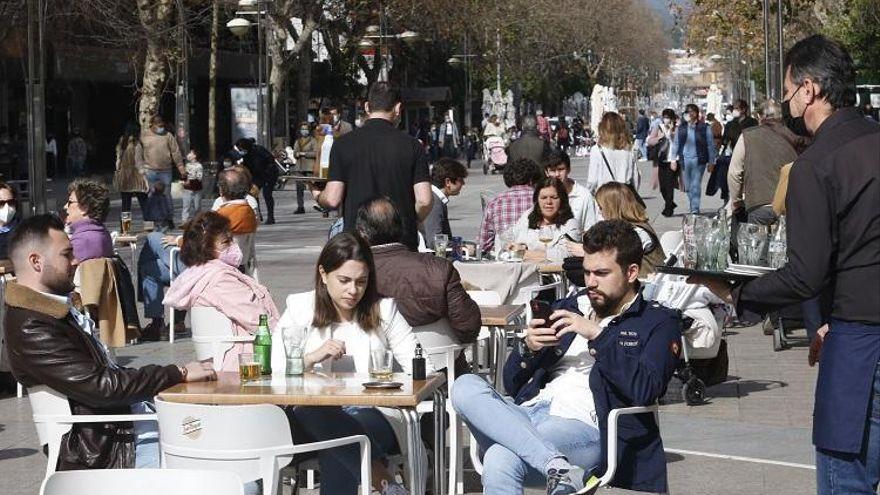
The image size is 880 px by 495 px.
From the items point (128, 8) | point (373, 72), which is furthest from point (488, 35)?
point (128, 8)

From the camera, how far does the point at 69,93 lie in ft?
178

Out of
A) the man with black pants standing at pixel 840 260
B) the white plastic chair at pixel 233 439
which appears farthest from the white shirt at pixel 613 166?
the man with black pants standing at pixel 840 260

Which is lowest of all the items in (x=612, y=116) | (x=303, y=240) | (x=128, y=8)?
(x=303, y=240)

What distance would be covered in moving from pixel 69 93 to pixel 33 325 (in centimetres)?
4932

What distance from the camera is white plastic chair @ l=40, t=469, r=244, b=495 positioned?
4.12 metres

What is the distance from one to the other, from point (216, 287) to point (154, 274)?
5.05 metres

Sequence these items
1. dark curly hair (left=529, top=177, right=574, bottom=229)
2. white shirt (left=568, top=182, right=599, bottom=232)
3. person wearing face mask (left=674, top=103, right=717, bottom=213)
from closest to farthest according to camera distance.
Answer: dark curly hair (left=529, top=177, right=574, bottom=229) < white shirt (left=568, top=182, right=599, bottom=232) < person wearing face mask (left=674, top=103, right=717, bottom=213)

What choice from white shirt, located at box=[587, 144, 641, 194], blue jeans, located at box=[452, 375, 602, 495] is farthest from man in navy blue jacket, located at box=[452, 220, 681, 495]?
white shirt, located at box=[587, 144, 641, 194]

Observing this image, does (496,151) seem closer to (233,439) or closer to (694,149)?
(694,149)

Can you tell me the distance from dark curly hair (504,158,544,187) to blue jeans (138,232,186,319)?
2883 mm

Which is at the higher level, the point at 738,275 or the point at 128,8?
the point at 128,8

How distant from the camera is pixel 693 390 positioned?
1041 centimetres

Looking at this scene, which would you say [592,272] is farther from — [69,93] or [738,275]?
[69,93]

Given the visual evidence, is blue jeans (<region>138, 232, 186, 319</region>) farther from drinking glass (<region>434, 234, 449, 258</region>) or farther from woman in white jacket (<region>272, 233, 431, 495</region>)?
woman in white jacket (<region>272, 233, 431, 495</region>)
